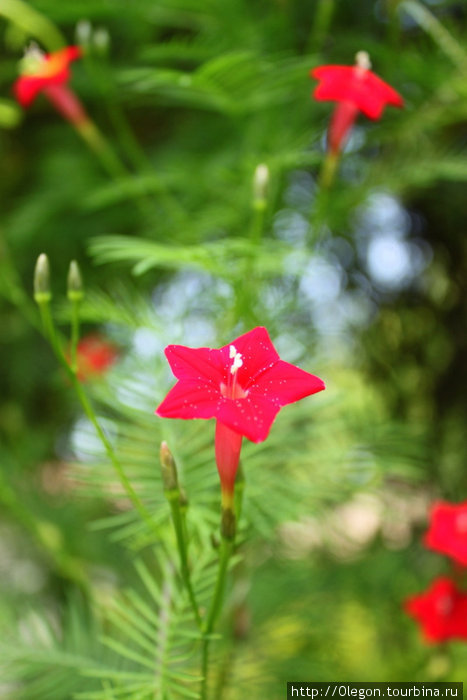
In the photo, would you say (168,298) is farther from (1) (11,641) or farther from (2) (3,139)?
(1) (11,641)

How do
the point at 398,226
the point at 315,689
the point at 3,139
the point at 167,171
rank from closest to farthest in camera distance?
the point at 315,689, the point at 167,171, the point at 398,226, the point at 3,139

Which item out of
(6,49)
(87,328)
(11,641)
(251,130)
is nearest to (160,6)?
(251,130)

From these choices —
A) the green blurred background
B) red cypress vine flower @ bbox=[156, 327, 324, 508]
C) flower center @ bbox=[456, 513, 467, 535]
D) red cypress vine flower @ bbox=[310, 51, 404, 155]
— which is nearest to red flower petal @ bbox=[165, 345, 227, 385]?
red cypress vine flower @ bbox=[156, 327, 324, 508]

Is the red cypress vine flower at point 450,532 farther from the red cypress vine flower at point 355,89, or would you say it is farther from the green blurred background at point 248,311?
the red cypress vine flower at point 355,89

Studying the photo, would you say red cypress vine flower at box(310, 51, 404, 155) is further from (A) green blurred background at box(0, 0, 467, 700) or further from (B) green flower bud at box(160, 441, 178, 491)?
(B) green flower bud at box(160, 441, 178, 491)

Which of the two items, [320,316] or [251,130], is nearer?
[251,130]

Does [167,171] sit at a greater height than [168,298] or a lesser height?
greater
